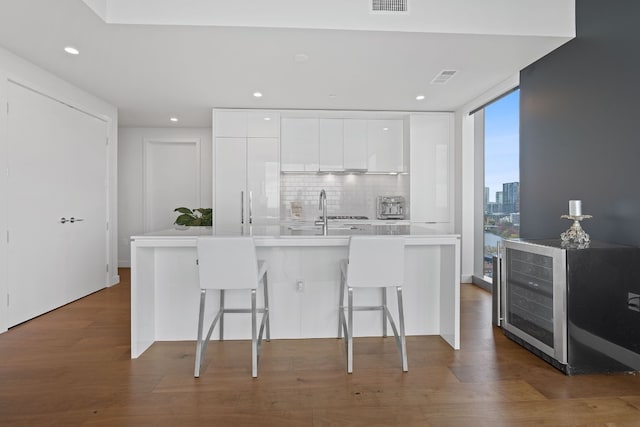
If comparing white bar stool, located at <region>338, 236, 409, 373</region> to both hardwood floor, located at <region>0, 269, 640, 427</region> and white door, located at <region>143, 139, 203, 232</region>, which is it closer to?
hardwood floor, located at <region>0, 269, 640, 427</region>

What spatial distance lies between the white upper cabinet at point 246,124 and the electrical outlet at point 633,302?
13.9ft

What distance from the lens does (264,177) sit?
514 cm

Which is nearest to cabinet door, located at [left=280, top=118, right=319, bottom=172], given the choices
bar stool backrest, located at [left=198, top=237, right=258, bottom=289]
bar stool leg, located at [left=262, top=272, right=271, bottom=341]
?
bar stool leg, located at [left=262, top=272, right=271, bottom=341]

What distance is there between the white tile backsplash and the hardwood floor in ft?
9.76

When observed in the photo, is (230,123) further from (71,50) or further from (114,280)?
(114,280)

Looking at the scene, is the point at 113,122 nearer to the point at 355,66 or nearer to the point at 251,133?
the point at 251,133

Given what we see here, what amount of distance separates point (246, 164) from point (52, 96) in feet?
7.61

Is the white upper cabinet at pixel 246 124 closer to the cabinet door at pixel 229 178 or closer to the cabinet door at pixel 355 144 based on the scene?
the cabinet door at pixel 229 178

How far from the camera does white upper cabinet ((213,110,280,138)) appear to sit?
16.6 ft

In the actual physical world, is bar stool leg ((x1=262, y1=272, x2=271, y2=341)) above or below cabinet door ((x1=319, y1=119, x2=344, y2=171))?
below

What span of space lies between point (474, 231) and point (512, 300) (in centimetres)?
234

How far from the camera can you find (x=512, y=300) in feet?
9.53

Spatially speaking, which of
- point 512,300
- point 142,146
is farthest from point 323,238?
point 142,146

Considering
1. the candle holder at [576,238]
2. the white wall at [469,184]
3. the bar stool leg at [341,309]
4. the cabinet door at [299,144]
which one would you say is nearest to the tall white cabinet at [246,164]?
the cabinet door at [299,144]
